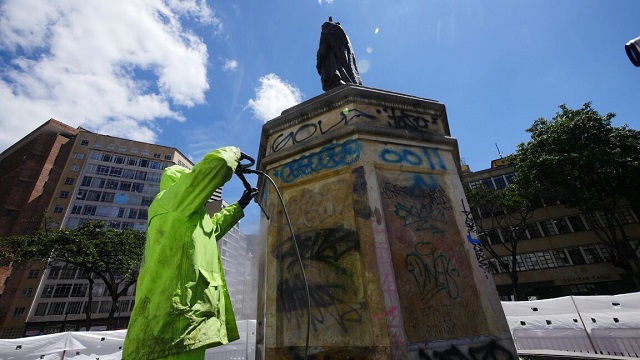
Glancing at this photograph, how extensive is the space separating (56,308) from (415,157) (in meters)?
53.6

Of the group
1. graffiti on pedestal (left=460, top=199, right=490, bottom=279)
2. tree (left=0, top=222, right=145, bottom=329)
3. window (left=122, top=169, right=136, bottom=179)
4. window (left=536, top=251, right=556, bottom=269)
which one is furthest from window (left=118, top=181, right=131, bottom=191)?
window (left=536, top=251, right=556, bottom=269)

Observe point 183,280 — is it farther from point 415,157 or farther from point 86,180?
point 86,180

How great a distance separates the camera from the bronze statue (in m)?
5.44

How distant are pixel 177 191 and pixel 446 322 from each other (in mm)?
2746

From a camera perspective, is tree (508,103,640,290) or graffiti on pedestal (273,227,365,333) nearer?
graffiti on pedestal (273,227,365,333)

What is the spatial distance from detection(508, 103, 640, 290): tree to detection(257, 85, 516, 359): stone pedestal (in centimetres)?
2144

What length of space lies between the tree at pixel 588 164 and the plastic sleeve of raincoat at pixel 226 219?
77.1ft

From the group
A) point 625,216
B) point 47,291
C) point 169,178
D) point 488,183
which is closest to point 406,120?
point 169,178

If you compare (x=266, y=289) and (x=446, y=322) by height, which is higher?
(x=266, y=289)

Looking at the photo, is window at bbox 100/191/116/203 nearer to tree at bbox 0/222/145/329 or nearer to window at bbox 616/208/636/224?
tree at bbox 0/222/145/329

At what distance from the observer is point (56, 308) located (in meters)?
38.0

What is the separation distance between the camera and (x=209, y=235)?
245 centimetres

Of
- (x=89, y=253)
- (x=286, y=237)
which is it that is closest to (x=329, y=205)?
(x=286, y=237)

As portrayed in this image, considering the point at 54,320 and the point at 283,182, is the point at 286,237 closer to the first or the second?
the point at 283,182
